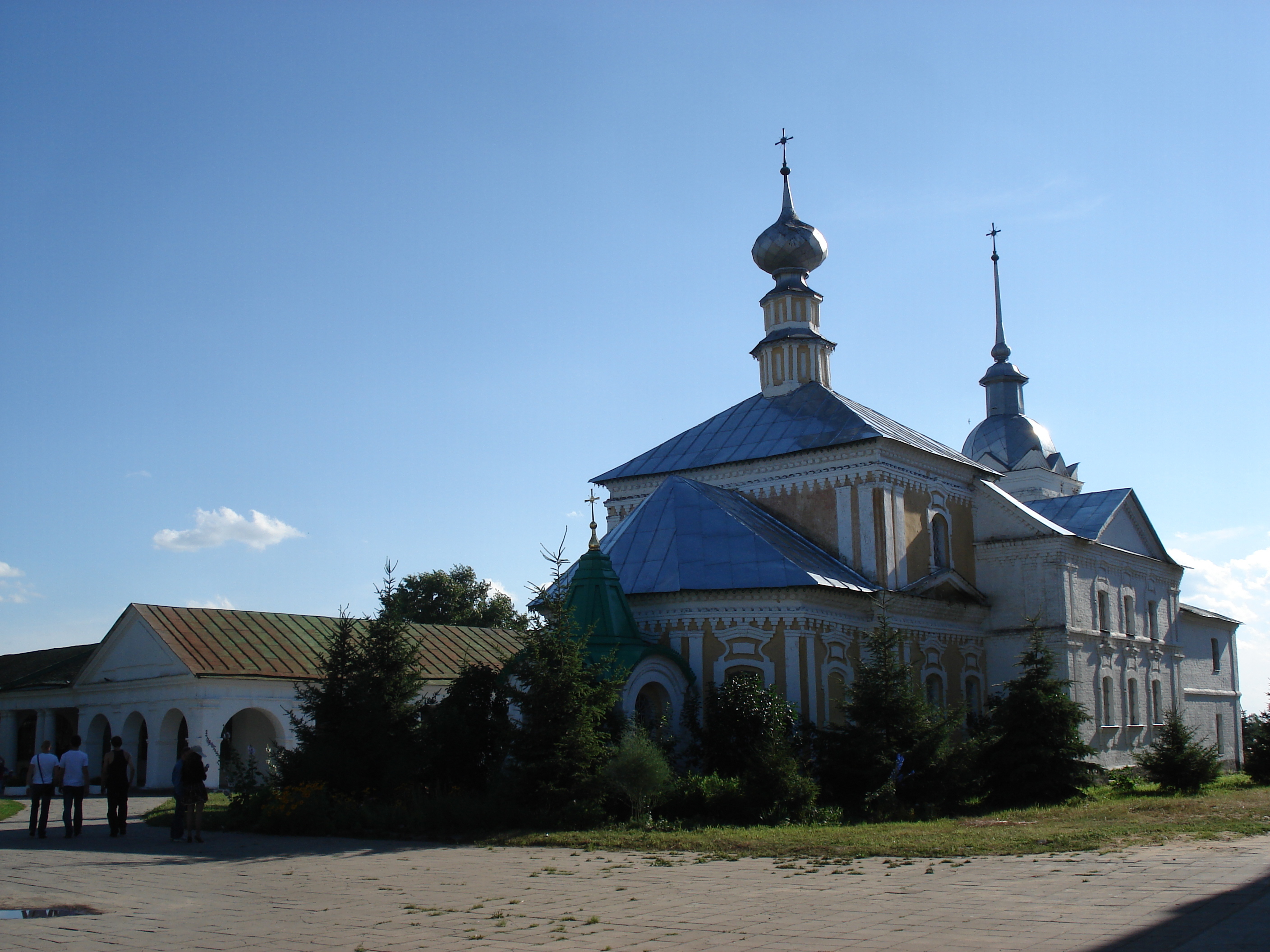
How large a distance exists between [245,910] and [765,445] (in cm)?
2018

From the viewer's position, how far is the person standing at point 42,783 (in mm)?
16125

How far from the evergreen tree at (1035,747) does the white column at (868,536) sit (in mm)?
5519

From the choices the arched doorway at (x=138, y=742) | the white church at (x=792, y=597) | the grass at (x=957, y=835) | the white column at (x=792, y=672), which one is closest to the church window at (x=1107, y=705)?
the white church at (x=792, y=597)

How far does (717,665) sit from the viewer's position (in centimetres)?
2242

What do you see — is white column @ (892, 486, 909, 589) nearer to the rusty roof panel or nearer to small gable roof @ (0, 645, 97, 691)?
the rusty roof panel

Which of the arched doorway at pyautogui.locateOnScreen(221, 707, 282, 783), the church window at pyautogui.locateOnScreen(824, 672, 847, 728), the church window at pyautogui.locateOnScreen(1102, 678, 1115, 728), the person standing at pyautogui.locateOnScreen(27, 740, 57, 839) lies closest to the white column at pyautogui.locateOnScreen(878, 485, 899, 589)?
the church window at pyautogui.locateOnScreen(824, 672, 847, 728)

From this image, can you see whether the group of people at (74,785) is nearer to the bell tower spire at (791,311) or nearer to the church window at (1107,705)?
the bell tower spire at (791,311)

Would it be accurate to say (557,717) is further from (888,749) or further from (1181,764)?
(1181,764)

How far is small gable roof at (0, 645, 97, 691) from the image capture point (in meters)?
31.4

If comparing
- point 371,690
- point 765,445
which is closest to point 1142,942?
point 371,690

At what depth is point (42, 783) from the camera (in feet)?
53.2

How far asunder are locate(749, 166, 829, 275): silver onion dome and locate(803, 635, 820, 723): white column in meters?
13.0

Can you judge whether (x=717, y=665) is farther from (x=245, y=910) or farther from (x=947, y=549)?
(x=245, y=910)

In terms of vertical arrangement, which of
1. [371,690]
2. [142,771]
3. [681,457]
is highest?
[681,457]
